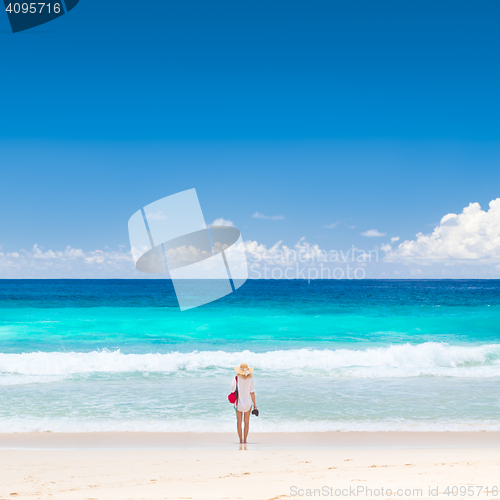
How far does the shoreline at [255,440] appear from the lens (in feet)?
23.5

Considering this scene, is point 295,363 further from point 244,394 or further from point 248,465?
point 248,465

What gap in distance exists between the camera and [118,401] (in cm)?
988

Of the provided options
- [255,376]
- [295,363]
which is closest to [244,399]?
[255,376]

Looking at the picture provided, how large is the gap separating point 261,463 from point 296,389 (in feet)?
16.1

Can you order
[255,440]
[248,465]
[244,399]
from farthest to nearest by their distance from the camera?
[255,440], [244,399], [248,465]

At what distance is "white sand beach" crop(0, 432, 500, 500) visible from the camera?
4.77m

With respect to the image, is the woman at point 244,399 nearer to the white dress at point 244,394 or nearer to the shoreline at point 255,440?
the white dress at point 244,394

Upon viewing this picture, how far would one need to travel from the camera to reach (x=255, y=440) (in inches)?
297

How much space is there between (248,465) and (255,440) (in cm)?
163

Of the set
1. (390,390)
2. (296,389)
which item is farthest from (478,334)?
(296,389)

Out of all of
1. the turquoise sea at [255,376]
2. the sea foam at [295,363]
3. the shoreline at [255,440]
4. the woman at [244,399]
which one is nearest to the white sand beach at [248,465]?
the shoreline at [255,440]

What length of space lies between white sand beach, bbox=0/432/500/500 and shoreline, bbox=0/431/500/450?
0.7 inches

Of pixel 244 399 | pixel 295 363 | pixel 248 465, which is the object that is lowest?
pixel 248 465

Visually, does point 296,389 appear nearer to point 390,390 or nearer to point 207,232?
point 390,390
